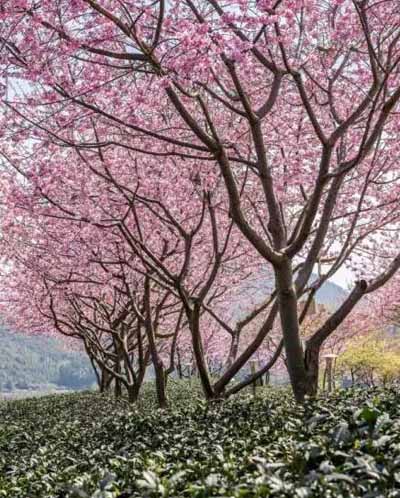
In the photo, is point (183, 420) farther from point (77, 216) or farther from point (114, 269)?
point (114, 269)

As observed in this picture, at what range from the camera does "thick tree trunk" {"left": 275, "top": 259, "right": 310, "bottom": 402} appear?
853cm

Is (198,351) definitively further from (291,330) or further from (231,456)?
(231,456)

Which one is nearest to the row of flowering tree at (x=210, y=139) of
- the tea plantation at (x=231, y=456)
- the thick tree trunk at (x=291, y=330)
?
the thick tree trunk at (x=291, y=330)

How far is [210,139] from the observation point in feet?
26.5

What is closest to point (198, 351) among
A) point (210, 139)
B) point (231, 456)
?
point (210, 139)

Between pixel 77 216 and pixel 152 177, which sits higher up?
pixel 152 177

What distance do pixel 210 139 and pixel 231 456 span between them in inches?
174

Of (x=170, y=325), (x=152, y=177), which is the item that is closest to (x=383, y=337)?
(x=170, y=325)

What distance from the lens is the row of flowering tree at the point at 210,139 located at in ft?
23.2

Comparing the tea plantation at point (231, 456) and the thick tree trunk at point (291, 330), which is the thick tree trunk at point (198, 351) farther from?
the thick tree trunk at point (291, 330)

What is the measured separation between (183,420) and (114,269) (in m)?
8.66

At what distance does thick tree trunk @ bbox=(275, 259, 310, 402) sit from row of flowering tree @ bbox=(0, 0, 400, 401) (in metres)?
0.02

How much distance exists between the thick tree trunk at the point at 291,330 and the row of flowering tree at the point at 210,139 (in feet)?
0.06

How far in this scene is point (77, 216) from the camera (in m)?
11.4
